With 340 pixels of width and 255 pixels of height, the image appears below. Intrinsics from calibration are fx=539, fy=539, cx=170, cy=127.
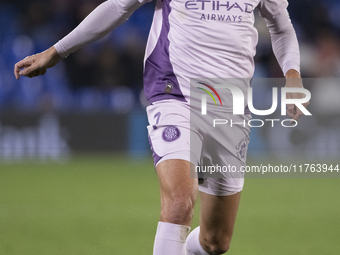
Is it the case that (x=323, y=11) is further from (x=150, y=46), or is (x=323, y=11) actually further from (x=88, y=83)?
(x=150, y=46)

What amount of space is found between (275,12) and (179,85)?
2.91 feet

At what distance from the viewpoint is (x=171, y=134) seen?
256 cm

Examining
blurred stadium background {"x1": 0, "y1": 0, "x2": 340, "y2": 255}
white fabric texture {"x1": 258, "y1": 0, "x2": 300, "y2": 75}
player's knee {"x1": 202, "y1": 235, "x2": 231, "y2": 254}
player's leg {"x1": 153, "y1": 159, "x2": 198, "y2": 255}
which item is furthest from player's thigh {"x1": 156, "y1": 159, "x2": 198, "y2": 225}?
blurred stadium background {"x1": 0, "y1": 0, "x2": 340, "y2": 255}

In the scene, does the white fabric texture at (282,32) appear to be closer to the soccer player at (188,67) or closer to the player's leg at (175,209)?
the soccer player at (188,67)

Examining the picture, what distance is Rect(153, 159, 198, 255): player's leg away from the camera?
2.27 metres

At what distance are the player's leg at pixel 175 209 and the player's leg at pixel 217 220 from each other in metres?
0.65

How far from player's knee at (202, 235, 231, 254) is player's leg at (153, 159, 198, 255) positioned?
0.78 m

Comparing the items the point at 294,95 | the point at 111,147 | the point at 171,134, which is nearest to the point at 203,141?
the point at 171,134

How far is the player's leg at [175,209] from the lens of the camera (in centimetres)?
227

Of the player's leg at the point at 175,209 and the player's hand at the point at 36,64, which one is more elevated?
the player's hand at the point at 36,64

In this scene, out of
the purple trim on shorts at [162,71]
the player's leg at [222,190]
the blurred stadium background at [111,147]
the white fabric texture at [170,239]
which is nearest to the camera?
the white fabric texture at [170,239]

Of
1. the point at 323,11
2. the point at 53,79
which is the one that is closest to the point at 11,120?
the point at 53,79

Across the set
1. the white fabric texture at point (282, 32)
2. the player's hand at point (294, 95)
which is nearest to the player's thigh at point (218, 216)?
the player's hand at point (294, 95)

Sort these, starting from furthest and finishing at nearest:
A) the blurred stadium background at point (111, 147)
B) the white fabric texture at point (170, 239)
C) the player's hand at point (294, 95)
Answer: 1. the blurred stadium background at point (111, 147)
2. the player's hand at point (294, 95)
3. the white fabric texture at point (170, 239)
